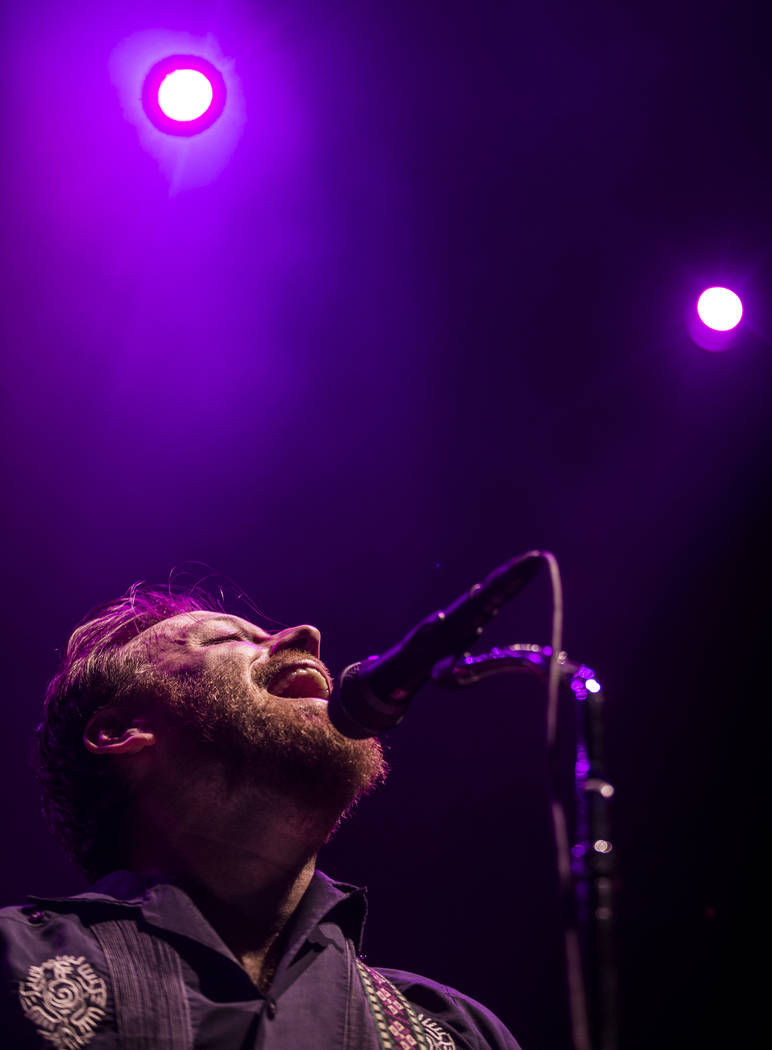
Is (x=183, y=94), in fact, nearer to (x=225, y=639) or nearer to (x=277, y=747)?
(x=225, y=639)

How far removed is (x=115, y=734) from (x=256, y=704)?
0.54 metres

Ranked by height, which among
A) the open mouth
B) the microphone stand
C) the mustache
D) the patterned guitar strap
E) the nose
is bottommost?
the patterned guitar strap

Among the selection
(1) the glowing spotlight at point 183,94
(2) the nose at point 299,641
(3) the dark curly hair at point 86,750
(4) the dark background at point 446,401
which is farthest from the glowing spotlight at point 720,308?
(3) the dark curly hair at point 86,750

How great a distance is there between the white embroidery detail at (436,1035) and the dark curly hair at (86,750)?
39.5 inches

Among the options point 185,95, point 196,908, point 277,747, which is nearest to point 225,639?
point 277,747

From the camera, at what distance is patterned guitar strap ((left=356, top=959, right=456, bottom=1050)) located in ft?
7.30

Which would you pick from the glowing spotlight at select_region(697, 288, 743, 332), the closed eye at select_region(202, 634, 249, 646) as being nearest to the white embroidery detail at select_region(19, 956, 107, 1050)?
the closed eye at select_region(202, 634, 249, 646)

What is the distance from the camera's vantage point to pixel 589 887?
1.24m

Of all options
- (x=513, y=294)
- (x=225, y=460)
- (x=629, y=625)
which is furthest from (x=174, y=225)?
(x=629, y=625)

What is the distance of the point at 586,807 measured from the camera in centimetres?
129

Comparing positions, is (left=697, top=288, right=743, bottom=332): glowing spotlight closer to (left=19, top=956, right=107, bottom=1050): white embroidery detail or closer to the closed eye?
the closed eye

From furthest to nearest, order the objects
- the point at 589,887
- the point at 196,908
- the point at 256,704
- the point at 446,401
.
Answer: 1. the point at 446,401
2. the point at 256,704
3. the point at 196,908
4. the point at 589,887

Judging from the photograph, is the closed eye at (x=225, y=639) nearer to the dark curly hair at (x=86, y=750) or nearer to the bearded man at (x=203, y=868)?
the bearded man at (x=203, y=868)

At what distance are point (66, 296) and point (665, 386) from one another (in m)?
2.82
